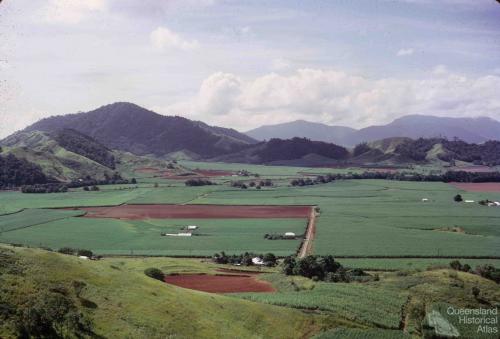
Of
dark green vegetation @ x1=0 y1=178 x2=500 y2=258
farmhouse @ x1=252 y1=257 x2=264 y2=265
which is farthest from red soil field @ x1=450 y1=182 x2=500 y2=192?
farmhouse @ x1=252 y1=257 x2=264 y2=265

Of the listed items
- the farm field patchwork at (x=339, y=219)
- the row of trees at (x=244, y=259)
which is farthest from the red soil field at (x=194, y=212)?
the row of trees at (x=244, y=259)

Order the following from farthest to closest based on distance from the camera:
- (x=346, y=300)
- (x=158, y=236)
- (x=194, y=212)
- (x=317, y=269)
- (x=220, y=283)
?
(x=194, y=212) → (x=158, y=236) → (x=317, y=269) → (x=220, y=283) → (x=346, y=300)

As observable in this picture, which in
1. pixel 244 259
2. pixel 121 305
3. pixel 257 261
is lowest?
pixel 257 261

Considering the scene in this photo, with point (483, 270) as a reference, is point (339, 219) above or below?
above

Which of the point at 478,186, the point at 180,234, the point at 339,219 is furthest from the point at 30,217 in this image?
the point at 478,186

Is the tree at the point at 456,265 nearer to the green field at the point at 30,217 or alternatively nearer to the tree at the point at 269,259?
the tree at the point at 269,259

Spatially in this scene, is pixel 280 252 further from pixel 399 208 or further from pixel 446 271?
pixel 399 208

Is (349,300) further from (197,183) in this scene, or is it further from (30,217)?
(197,183)

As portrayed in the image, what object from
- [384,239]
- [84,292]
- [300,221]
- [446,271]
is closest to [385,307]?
[446,271]
